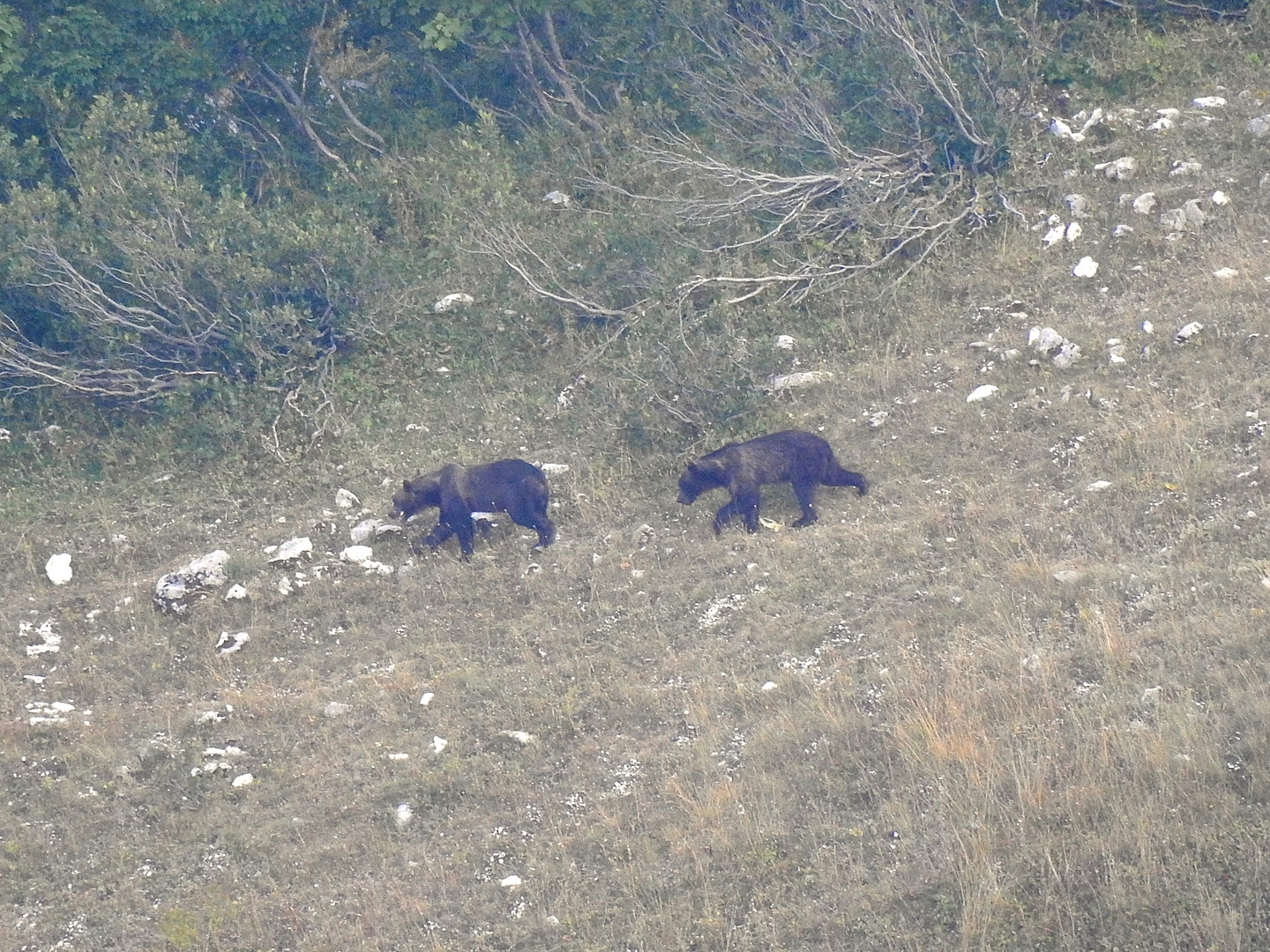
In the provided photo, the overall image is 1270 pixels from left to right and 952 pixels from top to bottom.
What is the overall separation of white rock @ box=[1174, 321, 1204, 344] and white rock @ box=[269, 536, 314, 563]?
23.3 ft

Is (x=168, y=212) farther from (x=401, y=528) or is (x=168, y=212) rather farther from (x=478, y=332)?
(x=401, y=528)

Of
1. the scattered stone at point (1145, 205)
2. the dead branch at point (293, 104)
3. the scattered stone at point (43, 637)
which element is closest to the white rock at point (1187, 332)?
the scattered stone at point (1145, 205)

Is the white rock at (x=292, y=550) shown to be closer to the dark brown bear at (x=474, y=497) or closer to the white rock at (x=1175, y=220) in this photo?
the dark brown bear at (x=474, y=497)

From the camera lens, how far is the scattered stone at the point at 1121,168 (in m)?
13.2

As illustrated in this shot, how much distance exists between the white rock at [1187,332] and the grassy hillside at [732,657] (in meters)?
0.09

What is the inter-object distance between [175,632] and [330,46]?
9.55 m

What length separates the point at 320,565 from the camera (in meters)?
10.3

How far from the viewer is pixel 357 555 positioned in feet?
34.0

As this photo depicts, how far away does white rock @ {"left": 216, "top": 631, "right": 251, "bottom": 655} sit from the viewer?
30.6ft

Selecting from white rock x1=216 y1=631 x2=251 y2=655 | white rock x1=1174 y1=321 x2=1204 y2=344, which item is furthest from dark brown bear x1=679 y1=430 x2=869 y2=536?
white rock x1=216 y1=631 x2=251 y2=655

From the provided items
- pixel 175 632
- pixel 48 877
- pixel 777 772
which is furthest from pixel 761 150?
pixel 48 877

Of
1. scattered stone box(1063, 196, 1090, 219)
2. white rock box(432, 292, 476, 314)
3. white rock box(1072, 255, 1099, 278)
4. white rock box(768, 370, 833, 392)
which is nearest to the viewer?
white rock box(768, 370, 833, 392)

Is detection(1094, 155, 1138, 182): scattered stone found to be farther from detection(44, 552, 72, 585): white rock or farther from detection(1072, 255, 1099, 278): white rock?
detection(44, 552, 72, 585): white rock

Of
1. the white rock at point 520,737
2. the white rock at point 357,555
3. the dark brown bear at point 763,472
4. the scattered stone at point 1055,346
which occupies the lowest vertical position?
the white rock at point 357,555
